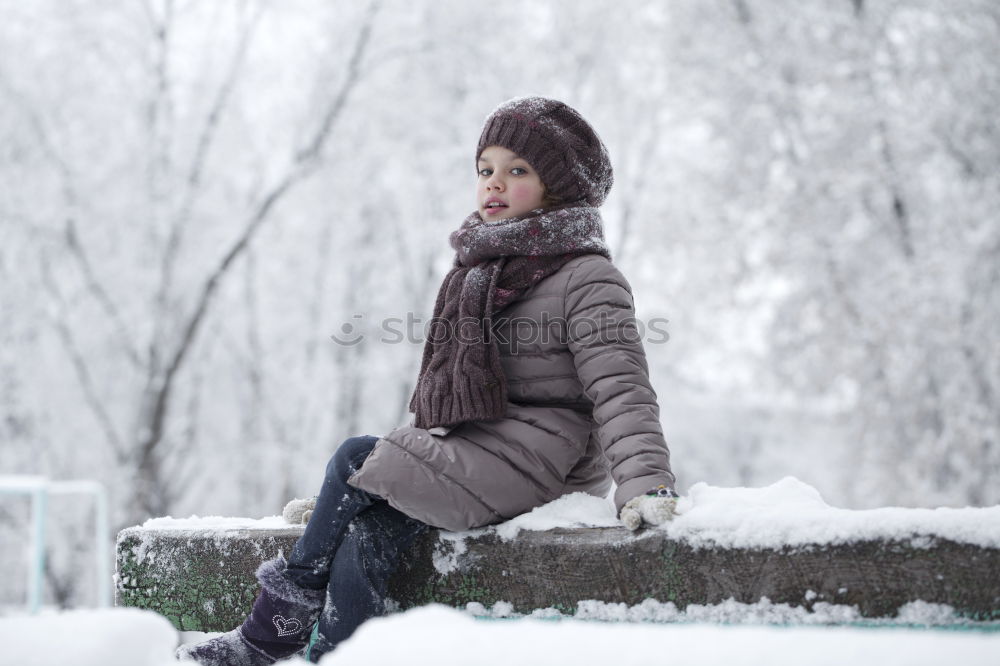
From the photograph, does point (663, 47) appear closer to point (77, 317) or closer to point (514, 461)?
point (77, 317)

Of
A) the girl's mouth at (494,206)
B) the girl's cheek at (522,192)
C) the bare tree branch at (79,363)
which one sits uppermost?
the girl's cheek at (522,192)

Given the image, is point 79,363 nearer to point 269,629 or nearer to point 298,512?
point 298,512

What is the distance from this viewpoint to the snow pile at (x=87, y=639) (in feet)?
3.87

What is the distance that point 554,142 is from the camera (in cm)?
233

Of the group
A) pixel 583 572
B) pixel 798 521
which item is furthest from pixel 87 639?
pixel 798 521

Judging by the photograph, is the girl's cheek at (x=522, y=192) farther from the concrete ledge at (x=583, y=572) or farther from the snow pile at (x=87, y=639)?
the snow pile at (x=87, y=639)

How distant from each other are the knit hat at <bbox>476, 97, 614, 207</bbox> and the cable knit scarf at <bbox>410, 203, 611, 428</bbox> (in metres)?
0.08

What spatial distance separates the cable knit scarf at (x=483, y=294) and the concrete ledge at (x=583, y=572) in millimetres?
313

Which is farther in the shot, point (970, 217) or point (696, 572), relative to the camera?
point (970, 217)

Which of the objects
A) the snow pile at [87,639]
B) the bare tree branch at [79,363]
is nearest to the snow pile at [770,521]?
the snow pile at [87,639]

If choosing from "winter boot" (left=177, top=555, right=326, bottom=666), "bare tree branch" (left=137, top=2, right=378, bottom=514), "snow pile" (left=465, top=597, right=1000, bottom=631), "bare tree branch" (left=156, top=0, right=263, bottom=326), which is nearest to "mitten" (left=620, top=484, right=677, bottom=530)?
"snow pile" (left=465, top=597, right=1000, bottom=631)

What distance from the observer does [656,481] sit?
72.9 inches

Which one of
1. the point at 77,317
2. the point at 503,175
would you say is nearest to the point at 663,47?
the point at 77,317

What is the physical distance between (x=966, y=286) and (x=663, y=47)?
4485 mm
